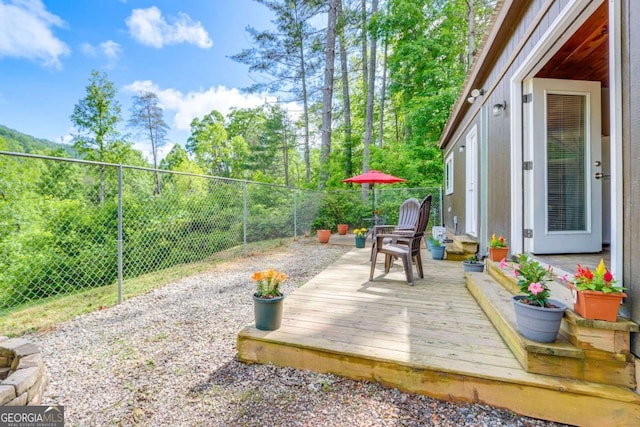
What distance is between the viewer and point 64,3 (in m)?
8.72

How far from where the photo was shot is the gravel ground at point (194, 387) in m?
1.46

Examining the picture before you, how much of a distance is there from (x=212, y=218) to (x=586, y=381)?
19.4 ft

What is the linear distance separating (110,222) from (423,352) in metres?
5.78

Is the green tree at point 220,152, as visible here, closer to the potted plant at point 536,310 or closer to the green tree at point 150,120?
the green tree at point 150,120

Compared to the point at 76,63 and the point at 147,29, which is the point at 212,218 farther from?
the point at 76,63

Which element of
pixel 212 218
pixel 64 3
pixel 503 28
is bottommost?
pixel 212 218

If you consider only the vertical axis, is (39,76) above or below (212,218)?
above

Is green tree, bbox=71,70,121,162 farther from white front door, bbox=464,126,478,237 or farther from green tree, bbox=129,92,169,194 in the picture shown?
white front door, bbox=464,126,478,237

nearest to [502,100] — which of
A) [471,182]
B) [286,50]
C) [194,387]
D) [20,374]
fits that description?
[471,182]

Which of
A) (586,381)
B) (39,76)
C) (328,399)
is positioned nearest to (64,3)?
(39,76)

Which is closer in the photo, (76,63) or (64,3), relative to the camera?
(64,3)

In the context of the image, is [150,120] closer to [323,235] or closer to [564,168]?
[323,235]

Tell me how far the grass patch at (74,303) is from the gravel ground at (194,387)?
0.85 ft

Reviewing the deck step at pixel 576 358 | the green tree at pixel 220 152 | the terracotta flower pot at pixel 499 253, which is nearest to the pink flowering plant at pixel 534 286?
the deck step at pixel 576 358
